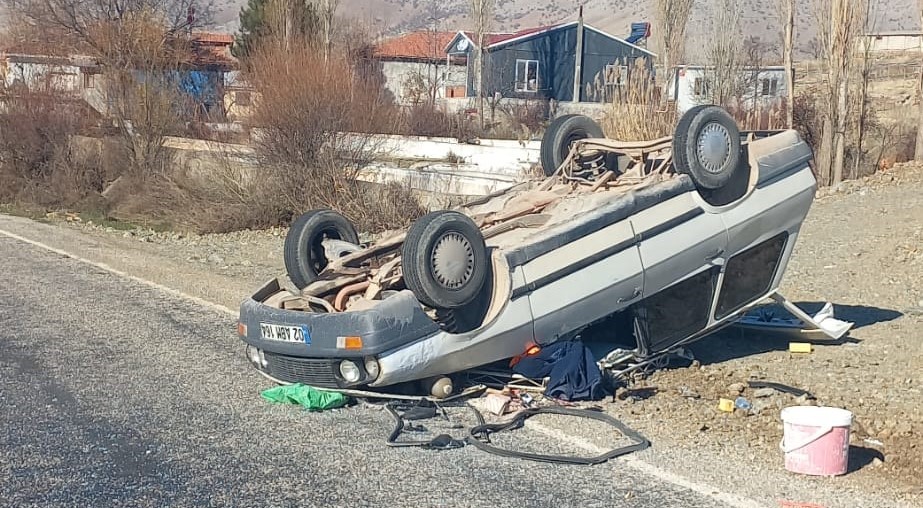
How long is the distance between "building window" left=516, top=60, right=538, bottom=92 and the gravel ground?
38.5 metres

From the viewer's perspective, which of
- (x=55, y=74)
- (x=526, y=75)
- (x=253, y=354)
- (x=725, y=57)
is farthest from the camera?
(x=526, y=75)

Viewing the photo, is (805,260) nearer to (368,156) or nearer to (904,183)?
(904,183)

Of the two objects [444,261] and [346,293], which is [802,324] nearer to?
[444,261]

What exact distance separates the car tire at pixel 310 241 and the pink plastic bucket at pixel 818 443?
145 inches

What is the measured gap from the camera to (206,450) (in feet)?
20.0

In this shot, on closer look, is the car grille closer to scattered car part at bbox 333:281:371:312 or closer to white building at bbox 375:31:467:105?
scattered car part at bbox 333:281:371:312

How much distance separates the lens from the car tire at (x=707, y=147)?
7.52 metres

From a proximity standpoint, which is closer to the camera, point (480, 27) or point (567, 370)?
point (567, 370)

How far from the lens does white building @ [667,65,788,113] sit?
32.5 meters

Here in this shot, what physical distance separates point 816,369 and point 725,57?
29874mm

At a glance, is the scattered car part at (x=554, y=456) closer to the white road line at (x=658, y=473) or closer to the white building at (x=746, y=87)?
the white road line at (x=658, y=473)

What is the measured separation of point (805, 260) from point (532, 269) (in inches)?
282

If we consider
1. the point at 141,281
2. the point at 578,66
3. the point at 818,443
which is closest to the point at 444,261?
the point at 818,443

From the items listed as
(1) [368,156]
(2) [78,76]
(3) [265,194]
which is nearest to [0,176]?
(2) [78,76]
